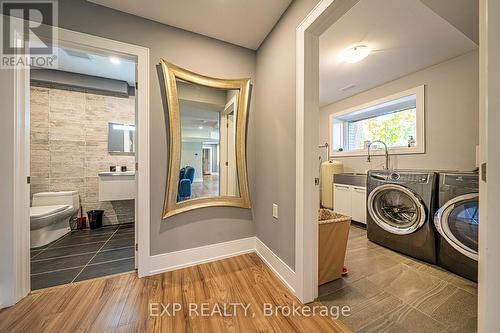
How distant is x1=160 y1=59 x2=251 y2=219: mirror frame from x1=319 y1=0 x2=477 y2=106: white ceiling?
1129 millimetres

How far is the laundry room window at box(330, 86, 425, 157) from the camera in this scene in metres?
2.58

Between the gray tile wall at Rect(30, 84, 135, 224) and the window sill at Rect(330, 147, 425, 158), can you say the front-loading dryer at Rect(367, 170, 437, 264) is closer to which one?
the window sill at Rect(330, 147, 425, 158)

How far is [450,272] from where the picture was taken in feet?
5.64

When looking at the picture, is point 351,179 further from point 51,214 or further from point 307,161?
point 51,214

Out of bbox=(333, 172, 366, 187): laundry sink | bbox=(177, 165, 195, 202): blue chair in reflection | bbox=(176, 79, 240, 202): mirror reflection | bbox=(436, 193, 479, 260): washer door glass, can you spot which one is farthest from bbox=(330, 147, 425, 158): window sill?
bbox=(177, 165, 195, 202): blue chair in reflection

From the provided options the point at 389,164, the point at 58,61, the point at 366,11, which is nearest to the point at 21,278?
the point at 58,61

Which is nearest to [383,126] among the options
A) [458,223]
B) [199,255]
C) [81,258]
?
[458,223]

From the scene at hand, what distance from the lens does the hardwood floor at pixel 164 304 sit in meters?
1.14

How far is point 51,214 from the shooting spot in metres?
2.22

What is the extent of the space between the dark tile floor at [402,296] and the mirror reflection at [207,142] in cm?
134

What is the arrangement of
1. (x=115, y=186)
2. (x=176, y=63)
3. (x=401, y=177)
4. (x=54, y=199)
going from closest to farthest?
(x=176, y=63)
(x=401, y=177)
(x=54, y=199)
(x=115, y=186)

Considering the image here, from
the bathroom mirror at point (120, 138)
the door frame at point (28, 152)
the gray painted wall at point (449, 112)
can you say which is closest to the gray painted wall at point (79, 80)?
the bathroom mirror at point (120, 138)

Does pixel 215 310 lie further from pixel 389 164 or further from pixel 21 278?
pixel 389 164

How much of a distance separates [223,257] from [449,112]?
325 centimetres
